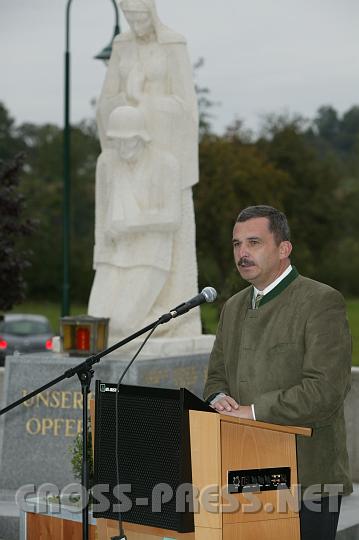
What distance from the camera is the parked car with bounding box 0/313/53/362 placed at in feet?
71.5

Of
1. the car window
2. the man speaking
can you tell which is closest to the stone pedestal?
the man speaking

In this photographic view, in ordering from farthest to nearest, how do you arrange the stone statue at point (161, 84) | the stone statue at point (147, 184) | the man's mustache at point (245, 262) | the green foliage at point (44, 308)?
the green foliage at point (44, 308), the stone statue at point (161, 84), the stone statue at point (147, 184), the man's mustache at point (245, 262)

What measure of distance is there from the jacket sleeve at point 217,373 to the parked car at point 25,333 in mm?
16996

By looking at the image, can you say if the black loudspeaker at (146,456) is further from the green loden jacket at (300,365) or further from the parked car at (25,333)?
the parked car at (25,333)

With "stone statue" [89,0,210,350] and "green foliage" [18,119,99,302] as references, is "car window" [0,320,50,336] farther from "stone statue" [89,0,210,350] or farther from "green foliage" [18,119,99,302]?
"green foliage" [18,119,99,302]

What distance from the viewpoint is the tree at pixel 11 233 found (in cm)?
1692

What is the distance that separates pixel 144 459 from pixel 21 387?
467 cm

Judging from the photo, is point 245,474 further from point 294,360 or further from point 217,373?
point 217,373

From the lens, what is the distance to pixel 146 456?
167 inches

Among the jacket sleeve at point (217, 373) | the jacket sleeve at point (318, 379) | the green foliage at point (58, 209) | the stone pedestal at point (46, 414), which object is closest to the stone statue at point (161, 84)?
the stone pedestal at point (46, 414)

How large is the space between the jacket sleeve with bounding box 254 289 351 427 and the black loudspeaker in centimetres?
27

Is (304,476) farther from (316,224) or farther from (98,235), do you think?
(316,224)

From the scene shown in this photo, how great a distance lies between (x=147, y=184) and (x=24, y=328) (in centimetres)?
1427

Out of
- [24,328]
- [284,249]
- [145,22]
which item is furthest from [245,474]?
[24,328]
